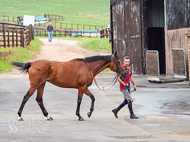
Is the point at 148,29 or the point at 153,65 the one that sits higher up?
the point at 148,29

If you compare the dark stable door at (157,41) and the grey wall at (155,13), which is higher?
the grey wall at (155,13)

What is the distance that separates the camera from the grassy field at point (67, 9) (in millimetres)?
86625

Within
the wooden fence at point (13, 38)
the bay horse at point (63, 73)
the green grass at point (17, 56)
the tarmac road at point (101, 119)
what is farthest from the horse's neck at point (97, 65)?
the wooden fence at point (13, 38)

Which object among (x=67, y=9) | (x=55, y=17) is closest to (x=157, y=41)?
(x=55, y=17)

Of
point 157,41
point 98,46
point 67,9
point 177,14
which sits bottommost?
point 157,41

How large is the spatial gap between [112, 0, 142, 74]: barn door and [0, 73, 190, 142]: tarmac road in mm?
7915

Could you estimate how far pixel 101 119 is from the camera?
9695 mm

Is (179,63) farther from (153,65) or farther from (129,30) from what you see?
(129,30)

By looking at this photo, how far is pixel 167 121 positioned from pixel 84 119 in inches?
79.4

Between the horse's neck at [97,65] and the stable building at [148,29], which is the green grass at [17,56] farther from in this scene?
the horse's neck at [97,65]

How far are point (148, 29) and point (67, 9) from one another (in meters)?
72.5

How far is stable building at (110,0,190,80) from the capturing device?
65.4 ft

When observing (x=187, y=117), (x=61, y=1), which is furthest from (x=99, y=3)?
(x=187, y=117)

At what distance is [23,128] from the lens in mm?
8305
